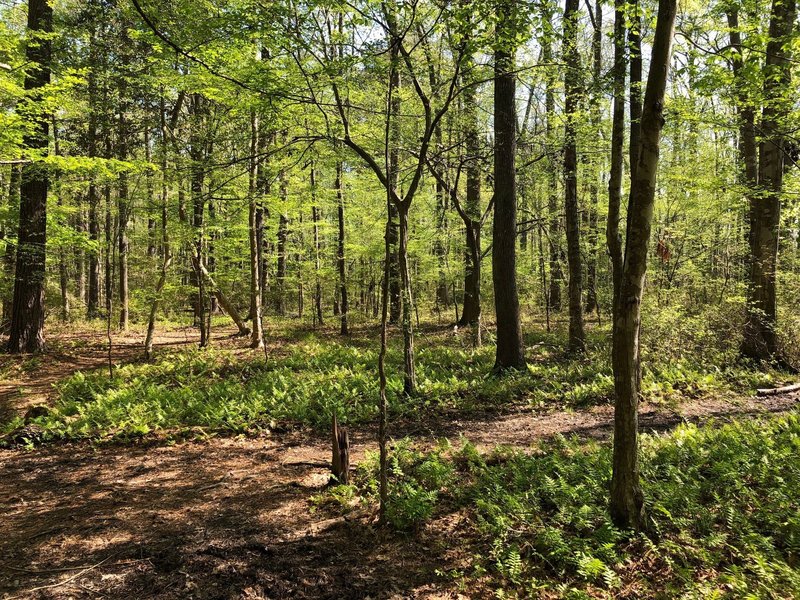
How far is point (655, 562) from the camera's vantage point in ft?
12.5

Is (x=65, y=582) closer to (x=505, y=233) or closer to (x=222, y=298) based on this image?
(x=505, y=233)

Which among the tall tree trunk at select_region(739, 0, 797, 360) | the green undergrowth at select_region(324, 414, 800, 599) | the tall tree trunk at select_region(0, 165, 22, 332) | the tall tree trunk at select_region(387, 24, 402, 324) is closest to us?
the green undergrowth at select_region(324, 414, 800, 599)

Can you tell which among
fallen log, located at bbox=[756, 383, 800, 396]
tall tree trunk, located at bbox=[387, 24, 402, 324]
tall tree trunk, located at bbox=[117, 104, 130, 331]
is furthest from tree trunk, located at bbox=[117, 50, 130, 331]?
fallen log, located at bbox=[756, 383, 800, 396]

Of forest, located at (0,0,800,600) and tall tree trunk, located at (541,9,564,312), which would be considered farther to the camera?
tall tree trunk, located at (541,9,564,312)

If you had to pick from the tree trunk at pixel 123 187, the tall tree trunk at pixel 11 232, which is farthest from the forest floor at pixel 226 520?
the tall tree trunk at pixel 11 232

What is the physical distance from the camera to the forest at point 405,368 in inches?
158

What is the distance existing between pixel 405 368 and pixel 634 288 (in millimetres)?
6117

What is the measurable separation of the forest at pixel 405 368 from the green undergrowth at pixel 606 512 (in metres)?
0.03

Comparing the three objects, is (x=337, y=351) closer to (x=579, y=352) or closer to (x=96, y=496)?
(x=579, y=352)

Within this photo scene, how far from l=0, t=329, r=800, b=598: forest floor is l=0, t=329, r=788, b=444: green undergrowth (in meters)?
0.50

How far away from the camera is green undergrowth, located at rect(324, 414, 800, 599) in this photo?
3.62 meters

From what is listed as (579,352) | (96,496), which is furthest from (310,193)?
(96,496)

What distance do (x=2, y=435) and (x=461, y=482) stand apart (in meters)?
7.86

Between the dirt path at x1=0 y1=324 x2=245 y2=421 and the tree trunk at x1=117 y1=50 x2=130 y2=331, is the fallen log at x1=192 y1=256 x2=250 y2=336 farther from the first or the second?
the tree trunk at x1=117 y1=50 x2=130 y2=331
